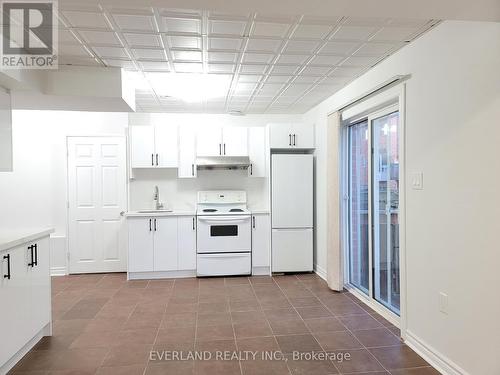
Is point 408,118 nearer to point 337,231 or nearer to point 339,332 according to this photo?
point 337,231

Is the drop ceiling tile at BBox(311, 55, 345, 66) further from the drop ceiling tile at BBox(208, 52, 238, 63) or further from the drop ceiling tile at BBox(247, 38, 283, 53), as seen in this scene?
the drop ceiling tile at BBox(208, 52, 238, 63)

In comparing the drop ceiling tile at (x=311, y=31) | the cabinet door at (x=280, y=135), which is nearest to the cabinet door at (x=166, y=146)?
the cabinet door at (x=280, y=135)

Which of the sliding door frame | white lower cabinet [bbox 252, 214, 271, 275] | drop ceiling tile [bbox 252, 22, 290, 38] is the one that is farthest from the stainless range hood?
drop ceiling tile [bbox 252, 22, 290, 38]

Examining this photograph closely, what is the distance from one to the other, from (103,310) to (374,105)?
3.52m

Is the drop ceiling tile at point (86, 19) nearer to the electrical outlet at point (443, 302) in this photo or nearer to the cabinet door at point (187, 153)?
the cabinet door at point (187, 153)

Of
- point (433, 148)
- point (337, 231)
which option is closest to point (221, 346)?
point (337, 231)

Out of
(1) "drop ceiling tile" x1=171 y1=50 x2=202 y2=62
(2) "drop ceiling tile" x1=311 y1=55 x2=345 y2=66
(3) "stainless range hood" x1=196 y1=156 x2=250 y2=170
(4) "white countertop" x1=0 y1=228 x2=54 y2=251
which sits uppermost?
(2) "drop ceiling tile" x1=311 y1=55 x2=345 y2=66

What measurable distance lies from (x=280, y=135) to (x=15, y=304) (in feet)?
12.0

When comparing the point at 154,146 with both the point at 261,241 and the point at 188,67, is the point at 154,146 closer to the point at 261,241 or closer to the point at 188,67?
the point at 188,67

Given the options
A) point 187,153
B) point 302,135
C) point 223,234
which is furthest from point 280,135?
point 223,234

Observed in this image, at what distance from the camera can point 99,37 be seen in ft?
8.05

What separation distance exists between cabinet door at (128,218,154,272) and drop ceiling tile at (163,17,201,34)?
2.85 meters

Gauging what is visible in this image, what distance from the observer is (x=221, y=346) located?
265 centimetres

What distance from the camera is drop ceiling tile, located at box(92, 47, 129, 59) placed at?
2.65 m
